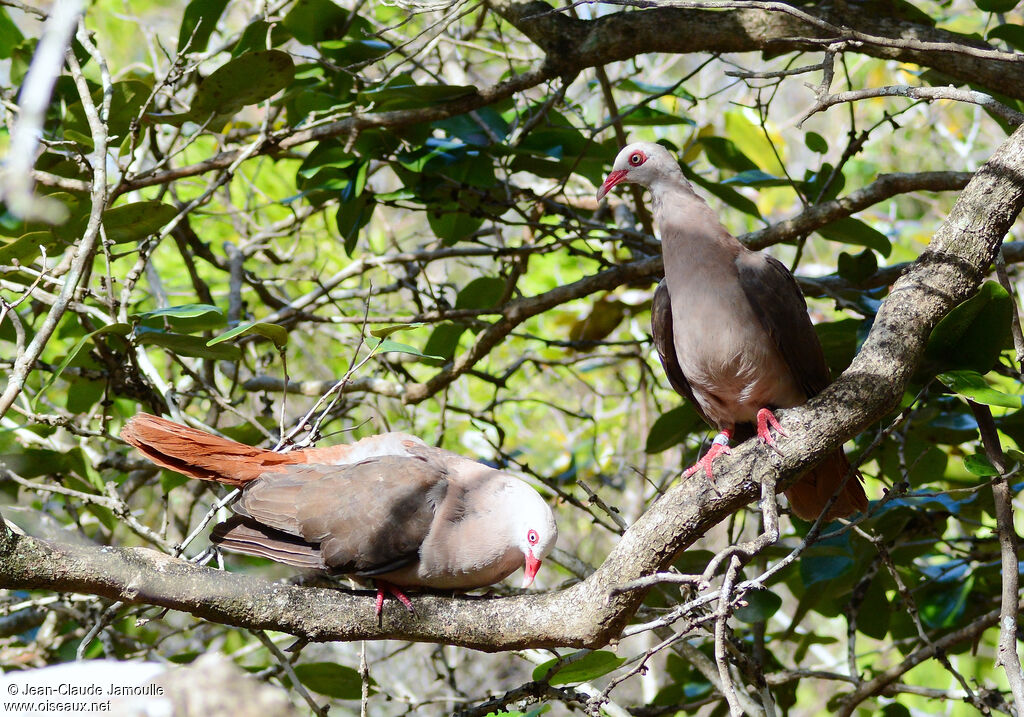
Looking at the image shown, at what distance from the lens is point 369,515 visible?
2.74 metres

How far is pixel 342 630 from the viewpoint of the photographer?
2369 millimetres

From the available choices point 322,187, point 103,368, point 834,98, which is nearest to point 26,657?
point 103,368

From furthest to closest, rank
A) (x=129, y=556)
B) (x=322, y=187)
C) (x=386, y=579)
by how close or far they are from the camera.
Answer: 1. (x=322, y=187)
2. (x=386, y=579)
3. (x=129, y=556)

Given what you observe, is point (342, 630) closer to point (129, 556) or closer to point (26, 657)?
point (129, 556)

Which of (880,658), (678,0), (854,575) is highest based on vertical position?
(678,0)

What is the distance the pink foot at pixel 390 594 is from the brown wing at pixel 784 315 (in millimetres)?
1444

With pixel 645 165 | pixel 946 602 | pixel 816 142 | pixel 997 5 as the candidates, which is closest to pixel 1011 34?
pixel 997 5

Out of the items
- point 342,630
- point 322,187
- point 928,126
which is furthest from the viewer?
point 928,126

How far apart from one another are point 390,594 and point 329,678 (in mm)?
998

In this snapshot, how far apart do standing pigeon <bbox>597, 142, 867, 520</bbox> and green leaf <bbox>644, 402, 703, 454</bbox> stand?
46 cm

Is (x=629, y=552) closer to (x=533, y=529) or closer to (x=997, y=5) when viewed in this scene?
(x=533, y=529)

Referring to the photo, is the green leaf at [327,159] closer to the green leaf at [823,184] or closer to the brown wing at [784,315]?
the brown wing at [784,315]

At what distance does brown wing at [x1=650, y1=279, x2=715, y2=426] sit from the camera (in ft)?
10.7

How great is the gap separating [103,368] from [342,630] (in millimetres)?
1884
